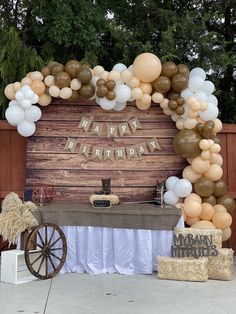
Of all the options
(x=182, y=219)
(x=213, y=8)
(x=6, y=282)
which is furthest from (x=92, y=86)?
(x=213, y=8)

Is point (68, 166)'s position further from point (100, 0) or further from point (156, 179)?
point (100, 0)

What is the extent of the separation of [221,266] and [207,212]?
2.52ft

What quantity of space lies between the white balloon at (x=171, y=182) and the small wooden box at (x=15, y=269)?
6.31 feet

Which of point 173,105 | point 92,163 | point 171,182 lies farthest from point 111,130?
point 171,182

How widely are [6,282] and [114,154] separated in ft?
A: 6.78

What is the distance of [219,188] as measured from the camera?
19.7ft

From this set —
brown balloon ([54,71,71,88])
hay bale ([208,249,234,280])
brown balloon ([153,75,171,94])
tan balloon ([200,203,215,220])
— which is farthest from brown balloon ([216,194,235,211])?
brown balloon ([54,71,71,88])

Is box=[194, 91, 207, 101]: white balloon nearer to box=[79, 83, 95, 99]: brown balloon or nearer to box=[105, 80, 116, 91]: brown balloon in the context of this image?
box=[105, 80, 116, 91]: brown balloon

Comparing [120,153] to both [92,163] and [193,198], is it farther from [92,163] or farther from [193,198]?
[193,198]

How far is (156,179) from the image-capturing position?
6.27m

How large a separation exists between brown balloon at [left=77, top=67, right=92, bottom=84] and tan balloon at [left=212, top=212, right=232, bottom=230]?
223 cm

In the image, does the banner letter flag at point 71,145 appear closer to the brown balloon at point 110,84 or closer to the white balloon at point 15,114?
the white balloon at point 15,114

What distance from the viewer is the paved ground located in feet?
13.9

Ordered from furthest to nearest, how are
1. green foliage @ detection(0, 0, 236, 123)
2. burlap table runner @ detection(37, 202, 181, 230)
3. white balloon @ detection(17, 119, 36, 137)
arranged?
green foliage @ detection(0, 0, 236, 123), white balloon @ detection(17, 119, 36, 137), burlap table runner @ detection(37, 202, 181, 230)
